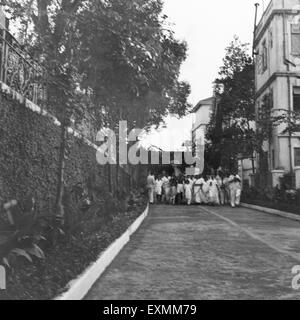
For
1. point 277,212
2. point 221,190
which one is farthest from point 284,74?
point 277,212

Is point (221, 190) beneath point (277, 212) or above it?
above

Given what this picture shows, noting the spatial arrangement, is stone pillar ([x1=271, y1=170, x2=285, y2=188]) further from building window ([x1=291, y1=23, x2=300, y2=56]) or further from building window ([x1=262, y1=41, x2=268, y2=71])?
building window ([x1=262, y1=41, x2=268, y2=71])

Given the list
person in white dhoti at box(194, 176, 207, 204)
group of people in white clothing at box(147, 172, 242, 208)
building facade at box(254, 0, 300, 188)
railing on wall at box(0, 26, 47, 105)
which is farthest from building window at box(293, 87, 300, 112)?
railing on wall at box(0, 26, 47, 105)

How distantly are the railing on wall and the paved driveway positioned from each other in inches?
137

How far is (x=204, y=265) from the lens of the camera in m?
7.41

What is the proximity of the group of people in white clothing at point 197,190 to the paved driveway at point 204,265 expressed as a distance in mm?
10827

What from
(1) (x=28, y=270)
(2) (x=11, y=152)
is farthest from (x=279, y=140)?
(1) (x=28, y=270)

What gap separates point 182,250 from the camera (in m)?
8.85

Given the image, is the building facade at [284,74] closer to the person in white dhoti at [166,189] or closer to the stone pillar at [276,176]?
the stone pillar at [276,176]

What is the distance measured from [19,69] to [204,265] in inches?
187

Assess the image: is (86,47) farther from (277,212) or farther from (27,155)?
(277,212)

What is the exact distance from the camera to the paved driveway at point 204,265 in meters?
5.76

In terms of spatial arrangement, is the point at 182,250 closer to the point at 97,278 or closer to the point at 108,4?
the point at 97,278

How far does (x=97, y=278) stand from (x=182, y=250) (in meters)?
2.69
